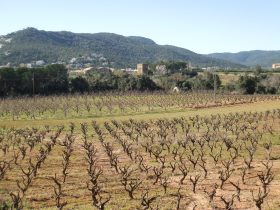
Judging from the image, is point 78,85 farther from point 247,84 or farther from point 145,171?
point 145,171

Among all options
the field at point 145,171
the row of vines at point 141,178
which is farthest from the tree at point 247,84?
the row of vines at point 141,178

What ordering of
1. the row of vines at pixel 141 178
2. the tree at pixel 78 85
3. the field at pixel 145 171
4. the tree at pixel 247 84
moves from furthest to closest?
the tree at pixel 78 85 < the tree at pixel 247 84 < the field at pixel 145 171 < the row of vines at pixel 141 178

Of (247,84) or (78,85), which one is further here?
(78,85)

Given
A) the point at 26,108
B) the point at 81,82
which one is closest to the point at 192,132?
the point at 26,108

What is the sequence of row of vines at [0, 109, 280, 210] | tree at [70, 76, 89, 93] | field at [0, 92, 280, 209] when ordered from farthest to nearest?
tree at [70, 76, 89, 93] < field at [0, 92, 280, 209] < row of vines at [0, 109, 280, 210]

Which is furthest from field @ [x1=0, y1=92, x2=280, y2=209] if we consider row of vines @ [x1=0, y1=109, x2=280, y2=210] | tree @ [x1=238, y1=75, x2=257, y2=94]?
tree @ [x1=238, y1=75, x2=257, y2=94]

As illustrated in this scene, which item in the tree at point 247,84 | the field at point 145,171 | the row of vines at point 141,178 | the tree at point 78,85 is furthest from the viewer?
the tree at point 78,85

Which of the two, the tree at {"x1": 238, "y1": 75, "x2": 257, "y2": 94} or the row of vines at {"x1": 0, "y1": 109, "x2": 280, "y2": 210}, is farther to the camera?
the tree at {"x1": 238, "y1": 75, "x2": 257, "y2": 94}

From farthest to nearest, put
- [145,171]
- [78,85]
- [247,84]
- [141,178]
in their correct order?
[78,85]
[247,84]
[145,171]
[141,178]

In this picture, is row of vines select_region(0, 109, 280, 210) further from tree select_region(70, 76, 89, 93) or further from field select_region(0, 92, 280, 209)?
tree select_region(70, 76, 89, 93)

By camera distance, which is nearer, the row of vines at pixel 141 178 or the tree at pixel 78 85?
the row of vines at pixel 141 178

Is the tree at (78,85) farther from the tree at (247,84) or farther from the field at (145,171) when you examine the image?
the field at (145,171)

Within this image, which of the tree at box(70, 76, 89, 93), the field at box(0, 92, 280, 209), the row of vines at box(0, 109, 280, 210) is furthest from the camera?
the tree at box(70, 76, 89, 93)

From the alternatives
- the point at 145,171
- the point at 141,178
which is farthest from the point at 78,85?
the point at 141,178
